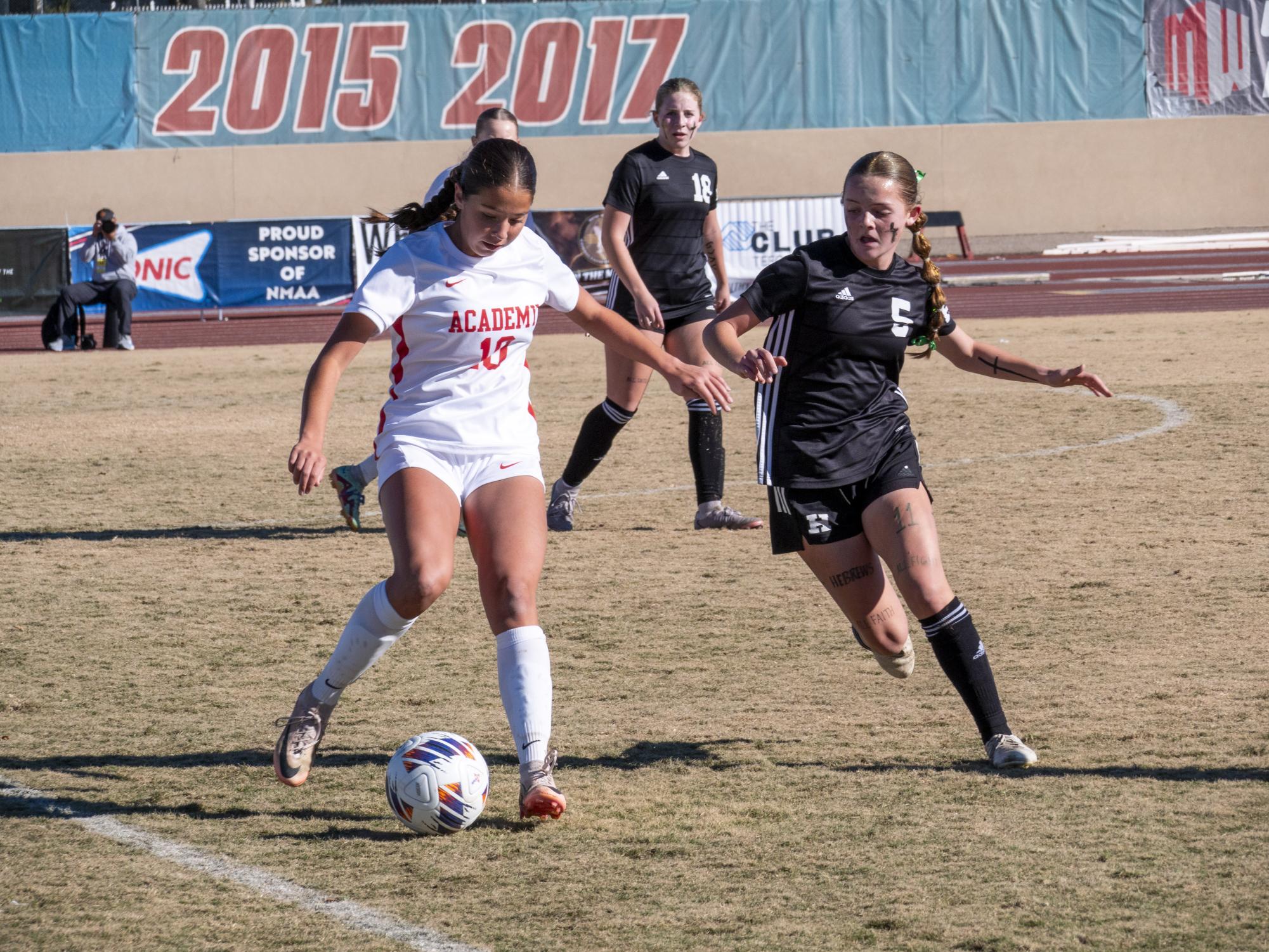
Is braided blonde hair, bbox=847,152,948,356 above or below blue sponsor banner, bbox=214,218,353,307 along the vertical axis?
below

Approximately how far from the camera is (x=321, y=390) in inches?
177

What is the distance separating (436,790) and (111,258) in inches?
738

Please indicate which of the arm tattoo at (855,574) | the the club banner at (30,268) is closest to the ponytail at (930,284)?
the arm tattoo at (855,574)

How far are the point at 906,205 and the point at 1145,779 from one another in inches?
72.8

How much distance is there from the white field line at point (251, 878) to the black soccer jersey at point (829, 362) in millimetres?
1966

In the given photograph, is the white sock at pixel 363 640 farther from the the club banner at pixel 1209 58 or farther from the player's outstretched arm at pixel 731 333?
the the club banner at pixel 1209 58

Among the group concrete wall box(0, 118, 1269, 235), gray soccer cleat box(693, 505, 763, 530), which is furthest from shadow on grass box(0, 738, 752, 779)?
concrete wall box(0, 118, 1269, 235)

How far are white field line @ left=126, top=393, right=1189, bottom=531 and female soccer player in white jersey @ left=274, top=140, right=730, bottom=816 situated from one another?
4695 mm

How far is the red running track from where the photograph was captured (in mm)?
22547

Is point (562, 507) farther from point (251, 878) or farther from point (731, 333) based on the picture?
point (251, 878)

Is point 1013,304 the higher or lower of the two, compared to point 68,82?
lower

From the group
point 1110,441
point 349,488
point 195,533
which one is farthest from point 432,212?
point 1110,441

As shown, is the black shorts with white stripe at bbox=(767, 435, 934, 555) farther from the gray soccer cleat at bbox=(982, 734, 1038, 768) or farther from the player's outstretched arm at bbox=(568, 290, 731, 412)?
the gray soccer cleat at bbox=(982, 734, 1038, 768)

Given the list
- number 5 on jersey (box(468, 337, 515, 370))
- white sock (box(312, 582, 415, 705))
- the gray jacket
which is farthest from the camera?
the gray jacket
